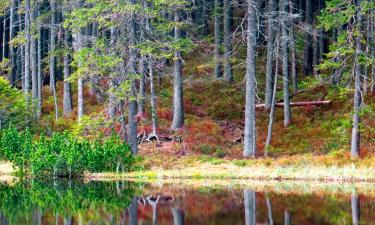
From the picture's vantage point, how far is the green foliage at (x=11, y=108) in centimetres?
3503

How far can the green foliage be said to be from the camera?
35031 mm

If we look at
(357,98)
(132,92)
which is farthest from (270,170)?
(132,92)

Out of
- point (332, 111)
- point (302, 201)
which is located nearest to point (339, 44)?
point (332, 111)

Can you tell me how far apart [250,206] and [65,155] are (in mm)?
11712

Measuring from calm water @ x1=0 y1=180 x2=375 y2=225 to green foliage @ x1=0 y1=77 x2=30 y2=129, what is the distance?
38.8ft

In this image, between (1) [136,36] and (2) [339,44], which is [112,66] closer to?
(1) [136,36]

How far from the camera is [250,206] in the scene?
18234 millimetres

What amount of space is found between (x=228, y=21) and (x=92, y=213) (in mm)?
26849

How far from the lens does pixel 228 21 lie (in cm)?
4275

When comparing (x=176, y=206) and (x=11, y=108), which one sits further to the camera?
(x=11, y=108)

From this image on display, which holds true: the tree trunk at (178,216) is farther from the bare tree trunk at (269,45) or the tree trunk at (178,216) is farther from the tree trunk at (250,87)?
the bare tree trunk at (269,45)

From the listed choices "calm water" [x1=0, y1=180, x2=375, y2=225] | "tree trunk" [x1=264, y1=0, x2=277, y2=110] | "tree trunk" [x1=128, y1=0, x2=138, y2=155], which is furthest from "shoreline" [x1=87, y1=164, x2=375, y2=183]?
"tree trunk" [x1=264, y1=0, x2=277, y2=110]

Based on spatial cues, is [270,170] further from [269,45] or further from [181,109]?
[181,109]

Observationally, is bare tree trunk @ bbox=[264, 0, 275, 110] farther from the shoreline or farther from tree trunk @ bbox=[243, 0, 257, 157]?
the shoreline
